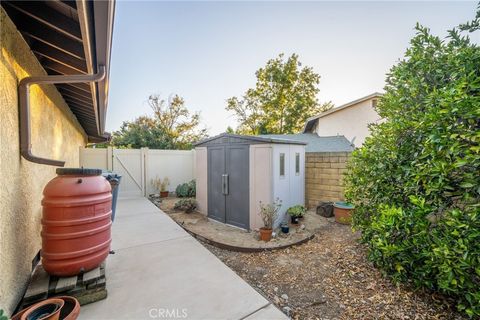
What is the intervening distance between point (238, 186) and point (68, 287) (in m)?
4.09

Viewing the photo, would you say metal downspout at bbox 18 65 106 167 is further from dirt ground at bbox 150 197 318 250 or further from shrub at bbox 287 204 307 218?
shrub at bbox 287 204 307 218

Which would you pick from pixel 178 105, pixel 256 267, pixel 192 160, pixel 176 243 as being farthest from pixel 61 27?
pixel 178 105

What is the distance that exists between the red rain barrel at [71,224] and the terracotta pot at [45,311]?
46 cm

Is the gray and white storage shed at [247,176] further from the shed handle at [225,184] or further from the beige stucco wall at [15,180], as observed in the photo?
the beige stucco wall at [15,180]

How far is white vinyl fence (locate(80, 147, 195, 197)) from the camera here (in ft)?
28.2

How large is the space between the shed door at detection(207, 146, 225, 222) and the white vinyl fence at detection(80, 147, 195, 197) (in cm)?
440

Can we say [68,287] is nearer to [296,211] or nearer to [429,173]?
[429,173]

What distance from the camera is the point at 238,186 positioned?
5758 mm

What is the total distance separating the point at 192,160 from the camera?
11000 millimetres

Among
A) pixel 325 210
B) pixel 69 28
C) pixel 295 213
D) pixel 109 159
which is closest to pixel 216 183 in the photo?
pixel 295 213

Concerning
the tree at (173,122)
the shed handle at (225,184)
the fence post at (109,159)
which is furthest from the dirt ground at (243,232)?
the tree at (173,122)

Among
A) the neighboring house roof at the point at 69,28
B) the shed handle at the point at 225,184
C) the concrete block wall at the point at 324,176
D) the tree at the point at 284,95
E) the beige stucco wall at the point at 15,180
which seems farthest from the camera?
the tree at the point at 284,95

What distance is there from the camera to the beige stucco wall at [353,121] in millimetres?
13258

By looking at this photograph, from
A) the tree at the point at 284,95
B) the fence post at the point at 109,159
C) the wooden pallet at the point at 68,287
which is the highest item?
Result: the tree at the point at 284,95
